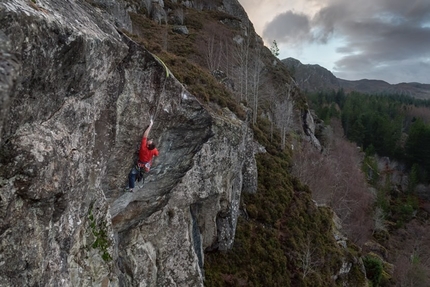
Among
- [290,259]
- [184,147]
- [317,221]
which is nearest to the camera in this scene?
[184,147]

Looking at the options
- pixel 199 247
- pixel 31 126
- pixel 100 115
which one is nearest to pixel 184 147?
pixel 100 115

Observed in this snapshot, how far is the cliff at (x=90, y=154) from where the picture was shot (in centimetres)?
650

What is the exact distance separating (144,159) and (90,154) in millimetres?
2295

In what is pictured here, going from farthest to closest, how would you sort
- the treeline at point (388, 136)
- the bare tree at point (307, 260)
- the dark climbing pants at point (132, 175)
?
the treeline at point (388, 136), the bare tree at point (307, 260), the dark climbing pants at point (132, 175)

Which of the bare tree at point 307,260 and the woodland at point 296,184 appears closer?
the woodland at point 296,184

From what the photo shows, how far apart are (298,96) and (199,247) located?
59.7 m

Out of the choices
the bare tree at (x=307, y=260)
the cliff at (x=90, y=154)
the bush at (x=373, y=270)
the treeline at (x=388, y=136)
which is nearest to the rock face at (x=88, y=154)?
the cliff at (x=90, y=154)

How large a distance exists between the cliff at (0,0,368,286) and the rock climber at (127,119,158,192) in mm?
276

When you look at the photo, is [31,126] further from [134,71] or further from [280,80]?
[280,80]

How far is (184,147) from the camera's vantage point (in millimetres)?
13320

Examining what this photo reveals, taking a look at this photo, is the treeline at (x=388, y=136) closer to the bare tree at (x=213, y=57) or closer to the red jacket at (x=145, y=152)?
the bare tree at (x=213, y=57)

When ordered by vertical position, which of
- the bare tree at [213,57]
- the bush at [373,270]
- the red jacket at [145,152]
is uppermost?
the bare tree at [213,57]

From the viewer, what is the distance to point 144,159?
1133cm

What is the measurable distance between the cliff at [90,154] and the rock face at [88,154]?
31mm
